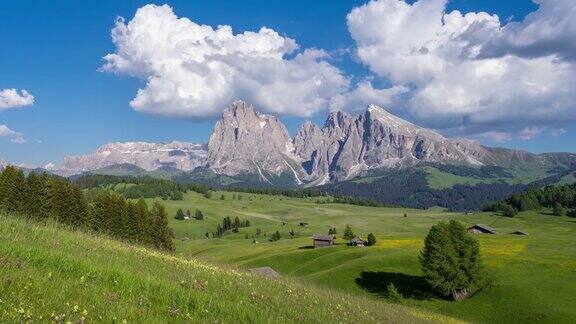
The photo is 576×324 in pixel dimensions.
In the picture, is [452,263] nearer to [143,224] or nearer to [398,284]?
[398,284]

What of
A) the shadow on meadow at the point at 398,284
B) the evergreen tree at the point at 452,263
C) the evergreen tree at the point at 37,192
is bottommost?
the shadow on meadow at the point at 398,284

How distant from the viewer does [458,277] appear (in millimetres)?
72625

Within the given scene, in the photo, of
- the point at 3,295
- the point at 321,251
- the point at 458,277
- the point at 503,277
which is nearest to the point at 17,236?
the point at 3,295

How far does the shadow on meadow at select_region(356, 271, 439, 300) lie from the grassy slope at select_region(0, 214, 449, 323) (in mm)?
65245

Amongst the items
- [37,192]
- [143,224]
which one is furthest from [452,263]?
[37,192]

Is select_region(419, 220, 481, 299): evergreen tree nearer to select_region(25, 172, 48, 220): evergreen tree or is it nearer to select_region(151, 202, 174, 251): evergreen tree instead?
select_region(151, 202, 174, 251): evergreen tree

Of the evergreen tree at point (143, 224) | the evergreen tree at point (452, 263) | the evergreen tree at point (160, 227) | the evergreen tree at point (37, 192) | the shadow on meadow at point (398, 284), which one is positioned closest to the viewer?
the evergreen tree at point (452, 263)

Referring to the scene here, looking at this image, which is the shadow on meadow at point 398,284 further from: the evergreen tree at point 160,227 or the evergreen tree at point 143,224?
the evergreen tree at point 143,224

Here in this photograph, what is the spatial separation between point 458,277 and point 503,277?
34.1 feet

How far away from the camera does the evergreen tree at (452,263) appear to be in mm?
72688

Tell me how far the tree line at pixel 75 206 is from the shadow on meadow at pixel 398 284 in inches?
1450

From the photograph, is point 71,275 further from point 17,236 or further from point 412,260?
point 412,260

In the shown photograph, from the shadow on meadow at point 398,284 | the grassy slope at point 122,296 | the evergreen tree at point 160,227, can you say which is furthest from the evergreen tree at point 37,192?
the grassy slope at point 122,296

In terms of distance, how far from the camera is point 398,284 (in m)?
82.3
